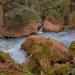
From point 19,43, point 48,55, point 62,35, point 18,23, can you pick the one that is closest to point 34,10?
point 18,23

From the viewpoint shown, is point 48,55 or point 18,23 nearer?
point 48,55

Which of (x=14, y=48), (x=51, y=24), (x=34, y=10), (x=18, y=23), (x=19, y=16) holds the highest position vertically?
(x=34, y=10)

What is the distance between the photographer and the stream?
11648 mm

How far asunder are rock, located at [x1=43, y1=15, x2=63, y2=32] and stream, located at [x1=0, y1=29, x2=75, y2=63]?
1.20ft

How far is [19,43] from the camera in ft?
44.1

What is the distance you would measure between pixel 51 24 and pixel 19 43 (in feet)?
10.7

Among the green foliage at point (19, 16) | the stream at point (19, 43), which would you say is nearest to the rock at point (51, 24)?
the stream at point (19, 43)

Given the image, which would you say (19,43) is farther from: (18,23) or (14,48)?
A: (18,23)

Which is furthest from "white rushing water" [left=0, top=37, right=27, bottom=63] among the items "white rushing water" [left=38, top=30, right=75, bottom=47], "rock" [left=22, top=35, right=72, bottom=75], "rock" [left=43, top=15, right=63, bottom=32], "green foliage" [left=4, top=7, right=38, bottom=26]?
"rock" [left=43, top=15, right=63, bottom=32]

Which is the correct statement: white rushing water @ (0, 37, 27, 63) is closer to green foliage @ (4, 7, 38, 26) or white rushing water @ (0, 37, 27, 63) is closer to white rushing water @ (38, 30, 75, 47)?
green foliage @ (4, 7, 38, 26)

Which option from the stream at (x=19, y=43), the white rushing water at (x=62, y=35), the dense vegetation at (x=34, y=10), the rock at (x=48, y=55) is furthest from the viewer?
the dense vegetation at (x=34, y=10)

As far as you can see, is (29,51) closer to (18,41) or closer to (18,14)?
(18,41)

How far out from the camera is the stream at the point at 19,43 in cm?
1165

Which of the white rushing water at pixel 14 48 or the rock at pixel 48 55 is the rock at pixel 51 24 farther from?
the rock at pixel 48 55
